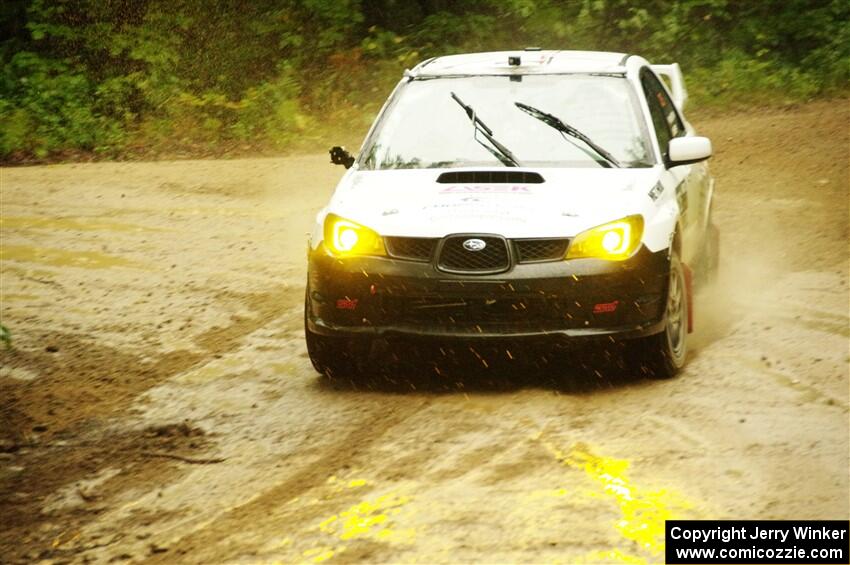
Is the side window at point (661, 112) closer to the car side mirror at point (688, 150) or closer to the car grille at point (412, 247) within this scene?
the car side mirror at point (688, 150)

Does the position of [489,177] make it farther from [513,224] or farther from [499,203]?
[513,224]

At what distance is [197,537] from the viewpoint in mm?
5359

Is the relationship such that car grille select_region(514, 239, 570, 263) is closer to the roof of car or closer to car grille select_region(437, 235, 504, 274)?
car grille select_region(437, 235, 504, 274)

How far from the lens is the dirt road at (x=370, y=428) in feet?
17.4

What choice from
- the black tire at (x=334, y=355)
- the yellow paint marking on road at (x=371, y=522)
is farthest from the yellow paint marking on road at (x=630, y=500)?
the black tire at (x=334, y=355)

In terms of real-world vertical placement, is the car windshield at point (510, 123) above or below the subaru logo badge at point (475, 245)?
above

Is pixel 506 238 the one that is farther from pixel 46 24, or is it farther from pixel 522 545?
pixel 46 24

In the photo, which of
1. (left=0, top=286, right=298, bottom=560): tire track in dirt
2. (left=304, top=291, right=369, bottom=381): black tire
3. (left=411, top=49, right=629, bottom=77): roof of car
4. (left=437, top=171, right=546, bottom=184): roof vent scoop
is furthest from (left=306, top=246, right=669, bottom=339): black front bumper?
(left=411, top=49, right=629, bottom=77): roof of car

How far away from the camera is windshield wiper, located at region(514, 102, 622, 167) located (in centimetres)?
796

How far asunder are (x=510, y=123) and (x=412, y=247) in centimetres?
140

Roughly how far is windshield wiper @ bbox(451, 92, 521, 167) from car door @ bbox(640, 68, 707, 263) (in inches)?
35.1

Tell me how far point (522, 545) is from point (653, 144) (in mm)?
3738

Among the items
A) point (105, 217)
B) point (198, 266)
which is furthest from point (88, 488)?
point (105, 217)

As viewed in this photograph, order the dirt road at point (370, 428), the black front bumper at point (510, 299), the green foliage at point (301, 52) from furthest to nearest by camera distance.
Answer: the green foliage at point (301, 52), the black front bumper at point (510, 299), the dirt road at point (370, 428)
